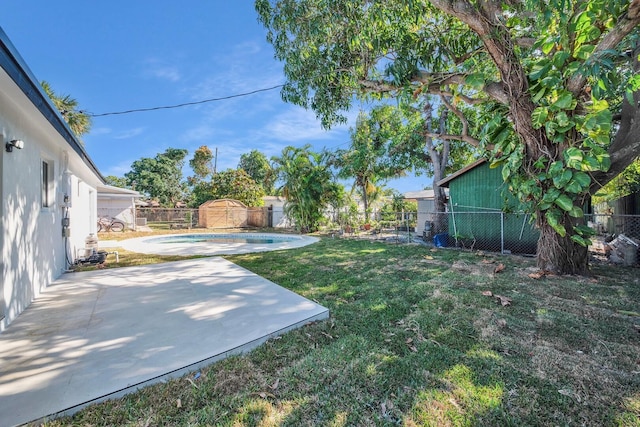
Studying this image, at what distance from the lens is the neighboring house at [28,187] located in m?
2.74

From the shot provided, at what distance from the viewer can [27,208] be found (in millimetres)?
3682

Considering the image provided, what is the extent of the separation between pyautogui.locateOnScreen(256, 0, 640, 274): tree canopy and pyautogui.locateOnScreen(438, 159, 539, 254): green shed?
2.88m

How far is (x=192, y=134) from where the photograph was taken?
102 feet

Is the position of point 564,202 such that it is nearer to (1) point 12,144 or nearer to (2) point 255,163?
(1) point 12,144

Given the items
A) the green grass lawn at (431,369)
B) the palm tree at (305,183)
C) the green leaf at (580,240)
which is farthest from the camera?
the palm tree at (305,183)

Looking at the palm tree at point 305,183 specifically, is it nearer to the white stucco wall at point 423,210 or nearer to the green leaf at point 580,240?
the white stucco wall at point 423,210

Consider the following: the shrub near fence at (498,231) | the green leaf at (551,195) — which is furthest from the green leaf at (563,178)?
the shrub near fence at (498,231)

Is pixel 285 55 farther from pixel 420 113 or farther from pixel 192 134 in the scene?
pixel 192 134

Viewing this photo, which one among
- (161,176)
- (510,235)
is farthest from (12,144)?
(161,176)

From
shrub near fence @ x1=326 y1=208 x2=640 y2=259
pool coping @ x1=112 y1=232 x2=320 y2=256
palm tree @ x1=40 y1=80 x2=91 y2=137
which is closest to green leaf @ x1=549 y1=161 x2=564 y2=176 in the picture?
shrub near fence @ x1=326 y1=208 x2=640 y2=259

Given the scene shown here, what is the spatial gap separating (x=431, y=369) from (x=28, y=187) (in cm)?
545

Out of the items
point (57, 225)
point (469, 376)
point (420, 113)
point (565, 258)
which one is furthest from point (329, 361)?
point (420, 113)

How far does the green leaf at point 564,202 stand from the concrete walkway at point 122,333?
14.3 ft

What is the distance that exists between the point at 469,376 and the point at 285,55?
283 inches
